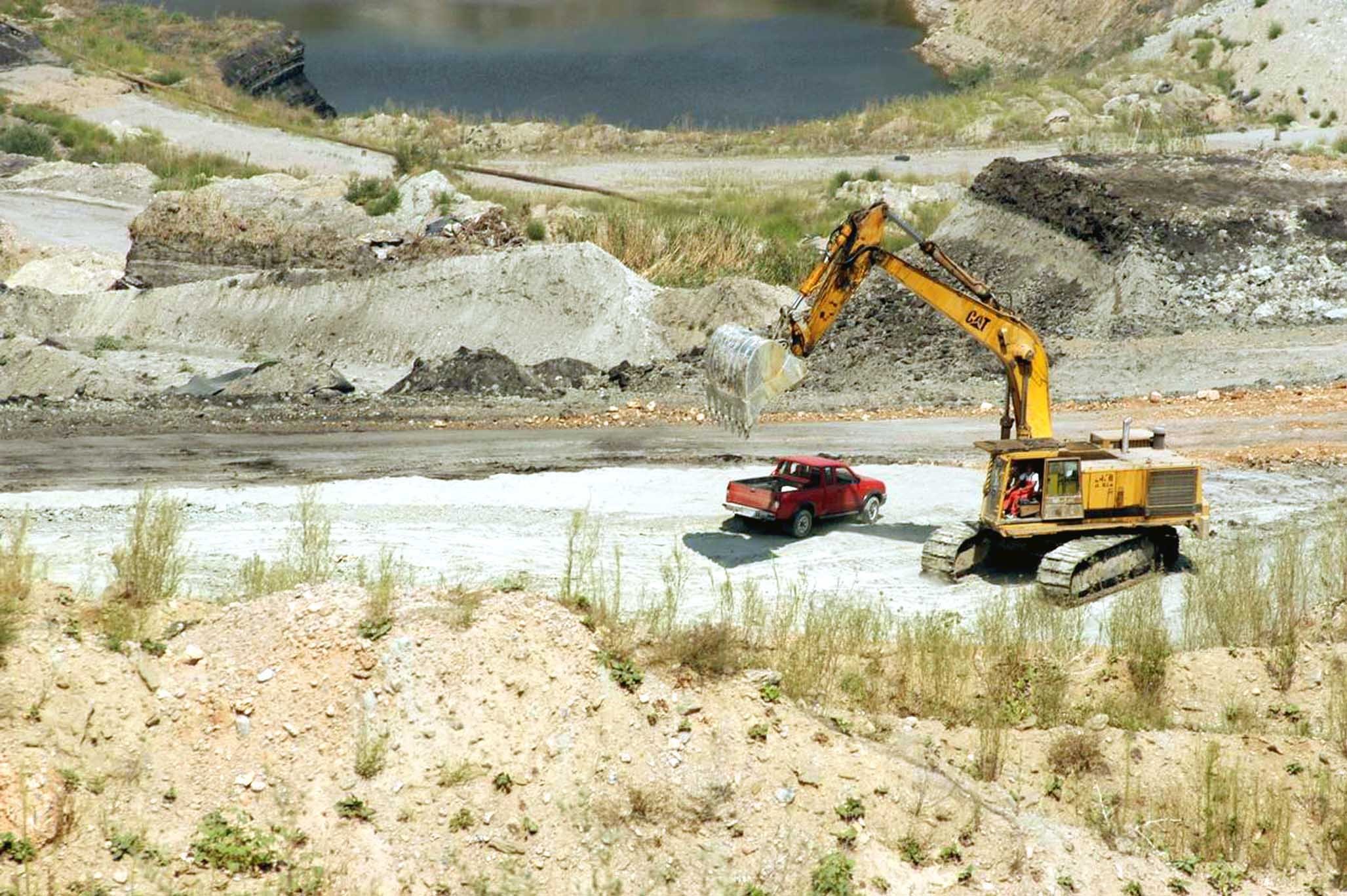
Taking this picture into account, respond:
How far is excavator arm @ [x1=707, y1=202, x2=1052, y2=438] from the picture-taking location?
1998 cm

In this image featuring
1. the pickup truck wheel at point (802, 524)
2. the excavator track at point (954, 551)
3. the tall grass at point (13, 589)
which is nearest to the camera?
the tall grass at point (13, 589)

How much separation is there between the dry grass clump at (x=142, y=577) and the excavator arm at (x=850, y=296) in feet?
25.0

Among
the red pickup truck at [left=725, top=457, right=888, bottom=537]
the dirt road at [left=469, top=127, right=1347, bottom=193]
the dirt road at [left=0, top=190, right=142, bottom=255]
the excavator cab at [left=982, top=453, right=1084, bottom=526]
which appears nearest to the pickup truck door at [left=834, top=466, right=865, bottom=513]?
the red pickup truck at [left=725, top=457, right=888, bottom=537]

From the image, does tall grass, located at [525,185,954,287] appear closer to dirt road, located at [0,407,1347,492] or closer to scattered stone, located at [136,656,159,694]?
dirt road, located at [0,407,1347,492]

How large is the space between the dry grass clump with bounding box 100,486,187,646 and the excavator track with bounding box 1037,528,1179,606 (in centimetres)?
1008

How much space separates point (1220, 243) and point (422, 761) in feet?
96.3

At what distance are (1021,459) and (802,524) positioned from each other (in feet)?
11.6

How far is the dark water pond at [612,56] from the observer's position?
7381cm

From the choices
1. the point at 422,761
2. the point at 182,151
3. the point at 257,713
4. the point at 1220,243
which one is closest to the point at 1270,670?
the point at 422,761

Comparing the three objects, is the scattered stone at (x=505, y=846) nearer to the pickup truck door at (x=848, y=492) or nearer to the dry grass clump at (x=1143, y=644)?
the dry grass clump at (x=1143, y=644)

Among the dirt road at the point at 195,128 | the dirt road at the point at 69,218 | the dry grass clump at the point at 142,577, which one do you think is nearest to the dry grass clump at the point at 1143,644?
the dry grass clump at the point at 142,577

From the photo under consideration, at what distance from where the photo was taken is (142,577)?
544 inches

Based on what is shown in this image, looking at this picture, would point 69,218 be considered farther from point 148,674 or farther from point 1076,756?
point 1076,756

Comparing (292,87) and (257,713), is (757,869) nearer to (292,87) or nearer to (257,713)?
(257,713)
